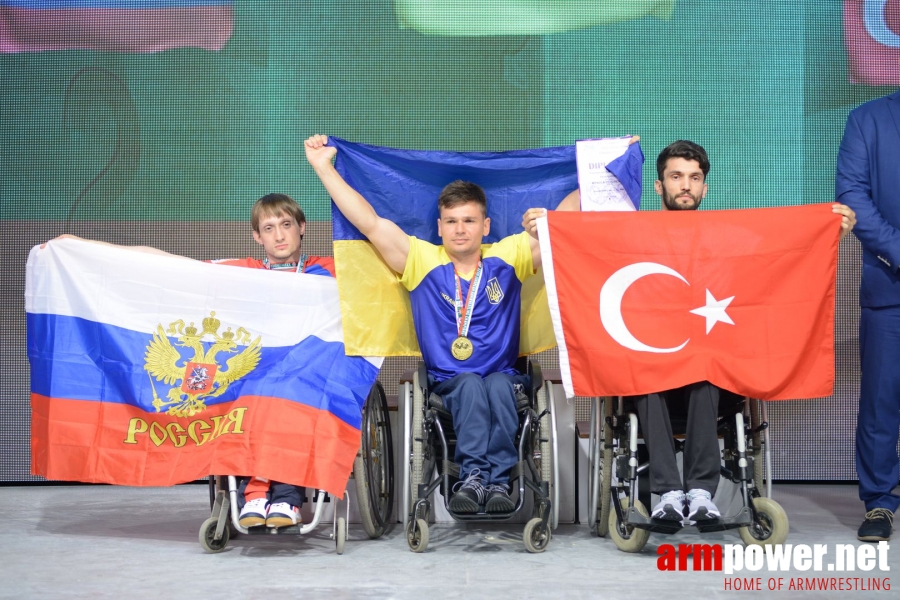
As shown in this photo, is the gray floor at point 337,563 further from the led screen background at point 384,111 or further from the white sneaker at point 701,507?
the led screen background at point 384,111

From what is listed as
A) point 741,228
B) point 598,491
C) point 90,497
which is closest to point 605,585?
point 598,491

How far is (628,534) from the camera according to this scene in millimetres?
3029

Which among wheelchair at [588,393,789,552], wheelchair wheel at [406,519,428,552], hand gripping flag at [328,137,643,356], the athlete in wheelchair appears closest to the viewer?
wheelchair at [588,393,789,552]

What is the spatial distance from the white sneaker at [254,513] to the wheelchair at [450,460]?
43cm

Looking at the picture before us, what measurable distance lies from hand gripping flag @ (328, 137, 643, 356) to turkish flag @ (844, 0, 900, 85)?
160 cm

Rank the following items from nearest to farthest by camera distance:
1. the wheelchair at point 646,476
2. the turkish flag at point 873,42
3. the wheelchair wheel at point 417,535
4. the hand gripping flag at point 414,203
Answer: the wheelchair at point 646,476 → the wheelchair wheel at point 417,535 → the hand gripping flag at point 414,203 → the turkish flag at point 873,42

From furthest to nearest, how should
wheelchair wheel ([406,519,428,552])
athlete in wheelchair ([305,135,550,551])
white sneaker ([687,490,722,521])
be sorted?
athlete in wheelchair ([305,135,550,551])
wheelchair wheel ([406,519,428,552])
white sneaker ([687,490,722,521])

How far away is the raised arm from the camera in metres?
3.35

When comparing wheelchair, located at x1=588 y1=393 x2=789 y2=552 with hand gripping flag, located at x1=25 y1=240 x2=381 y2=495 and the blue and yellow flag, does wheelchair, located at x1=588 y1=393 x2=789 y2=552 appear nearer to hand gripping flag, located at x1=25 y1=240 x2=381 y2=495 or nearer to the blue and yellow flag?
the blue and yellow flag

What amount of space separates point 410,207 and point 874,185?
161 centimetres

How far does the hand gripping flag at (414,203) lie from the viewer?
11.3ft

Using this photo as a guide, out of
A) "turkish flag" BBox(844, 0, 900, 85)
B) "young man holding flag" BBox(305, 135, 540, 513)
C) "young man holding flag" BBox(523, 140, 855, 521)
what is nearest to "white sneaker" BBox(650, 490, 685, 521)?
"young man holding flag" BBox(523, 140, 855, 521)

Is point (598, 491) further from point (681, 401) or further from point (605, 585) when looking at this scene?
point (605, 585)

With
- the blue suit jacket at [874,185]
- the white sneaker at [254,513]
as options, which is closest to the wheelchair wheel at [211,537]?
the white sneaker at [254,513]
